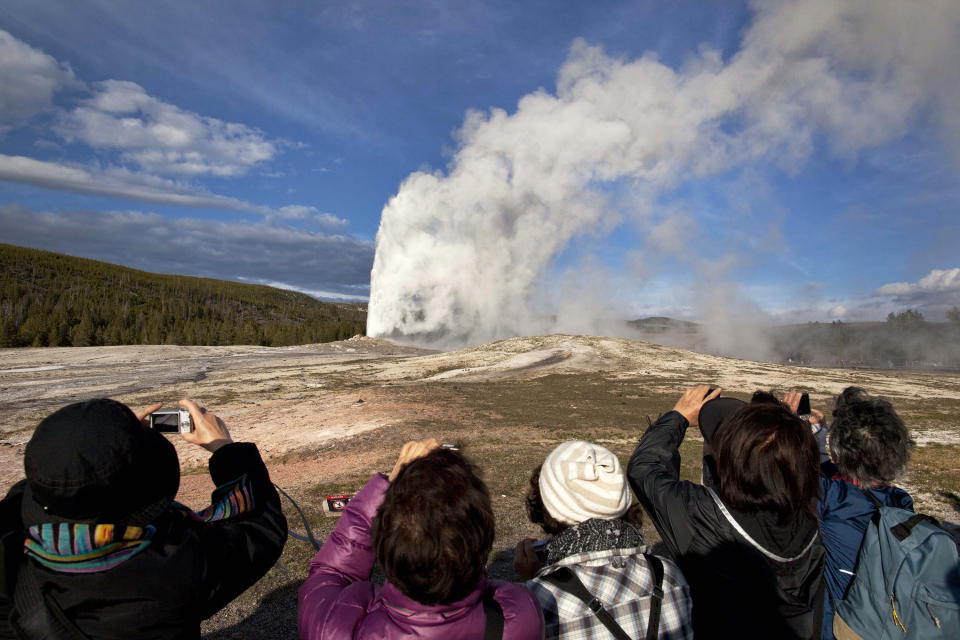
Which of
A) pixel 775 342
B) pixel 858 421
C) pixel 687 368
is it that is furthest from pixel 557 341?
pixel 775 342

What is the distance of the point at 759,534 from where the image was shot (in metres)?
2.04

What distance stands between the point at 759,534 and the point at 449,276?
52.0 meters

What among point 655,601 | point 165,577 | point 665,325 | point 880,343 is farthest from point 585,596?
point 665,325

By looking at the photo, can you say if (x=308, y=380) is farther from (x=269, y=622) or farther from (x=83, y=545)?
(x=83, y=545)

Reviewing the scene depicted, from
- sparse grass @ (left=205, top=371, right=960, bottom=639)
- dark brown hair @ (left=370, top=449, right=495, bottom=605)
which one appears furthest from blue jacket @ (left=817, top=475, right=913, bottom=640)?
dark brown hair @ (left=370, top=449, right=495, bottom=605)

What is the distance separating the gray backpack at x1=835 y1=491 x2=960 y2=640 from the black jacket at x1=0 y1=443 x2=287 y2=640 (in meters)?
2.45

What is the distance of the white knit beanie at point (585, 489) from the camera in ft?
6.21

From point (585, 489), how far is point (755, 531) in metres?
0.74

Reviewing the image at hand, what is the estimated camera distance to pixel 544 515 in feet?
6.73

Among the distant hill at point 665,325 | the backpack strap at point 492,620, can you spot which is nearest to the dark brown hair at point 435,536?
the backpack strap at point 492,620

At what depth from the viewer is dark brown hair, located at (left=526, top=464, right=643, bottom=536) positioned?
200 cm

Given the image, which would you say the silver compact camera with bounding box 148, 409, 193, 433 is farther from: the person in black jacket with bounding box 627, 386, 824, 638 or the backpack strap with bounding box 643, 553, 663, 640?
Answer: the person in black jacket with bounding box 627, 386, 824, 638

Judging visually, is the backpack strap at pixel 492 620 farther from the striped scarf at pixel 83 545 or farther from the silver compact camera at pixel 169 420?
the silver compact camera at pixel 169 420

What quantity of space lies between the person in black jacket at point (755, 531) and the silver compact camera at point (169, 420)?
211 cm
